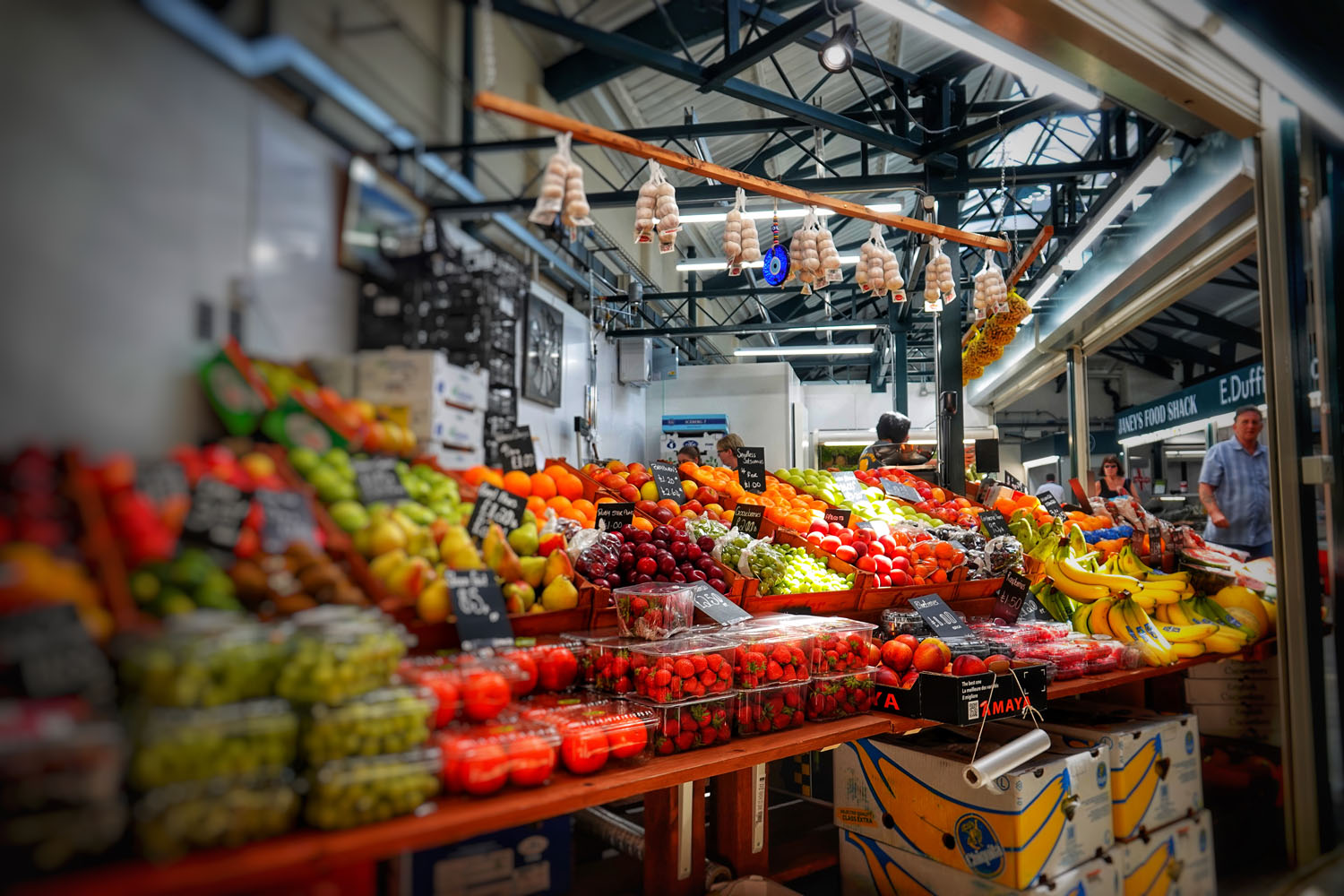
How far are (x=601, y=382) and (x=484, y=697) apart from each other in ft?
3.51

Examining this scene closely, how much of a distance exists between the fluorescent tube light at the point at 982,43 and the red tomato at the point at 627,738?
2399 mm

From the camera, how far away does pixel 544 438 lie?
6.40ft

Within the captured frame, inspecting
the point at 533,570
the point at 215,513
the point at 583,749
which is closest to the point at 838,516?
the point at 533,570

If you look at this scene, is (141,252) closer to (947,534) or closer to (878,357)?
(947,534)

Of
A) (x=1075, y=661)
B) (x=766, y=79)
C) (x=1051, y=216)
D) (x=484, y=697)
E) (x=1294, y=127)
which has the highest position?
(x=1051, y=216)

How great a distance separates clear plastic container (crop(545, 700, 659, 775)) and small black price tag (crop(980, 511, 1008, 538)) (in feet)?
7.97

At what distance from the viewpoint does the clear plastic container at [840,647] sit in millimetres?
2070

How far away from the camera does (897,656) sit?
225 cm

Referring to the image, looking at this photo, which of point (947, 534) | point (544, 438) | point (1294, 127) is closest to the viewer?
point (544, 438)

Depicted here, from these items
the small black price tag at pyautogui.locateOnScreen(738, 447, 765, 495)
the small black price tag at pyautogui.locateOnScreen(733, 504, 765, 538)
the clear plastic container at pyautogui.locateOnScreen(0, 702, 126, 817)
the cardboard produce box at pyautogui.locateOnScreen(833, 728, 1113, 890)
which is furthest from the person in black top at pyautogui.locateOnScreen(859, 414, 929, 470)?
the clear plastic container at pyautogui.locateOnScreen(0, 702, 126, 817)

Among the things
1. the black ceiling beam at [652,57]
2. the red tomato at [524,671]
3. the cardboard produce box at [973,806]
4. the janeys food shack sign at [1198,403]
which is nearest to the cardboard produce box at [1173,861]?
the cardboard produce box at [973,806]

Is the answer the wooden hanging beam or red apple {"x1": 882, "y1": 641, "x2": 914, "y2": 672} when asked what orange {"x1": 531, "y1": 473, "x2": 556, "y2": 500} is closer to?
the wooden hanging beam

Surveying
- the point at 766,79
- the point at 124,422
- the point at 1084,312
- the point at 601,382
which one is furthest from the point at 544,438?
the point at 1084,312

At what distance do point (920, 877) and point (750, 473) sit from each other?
185 centimetres
